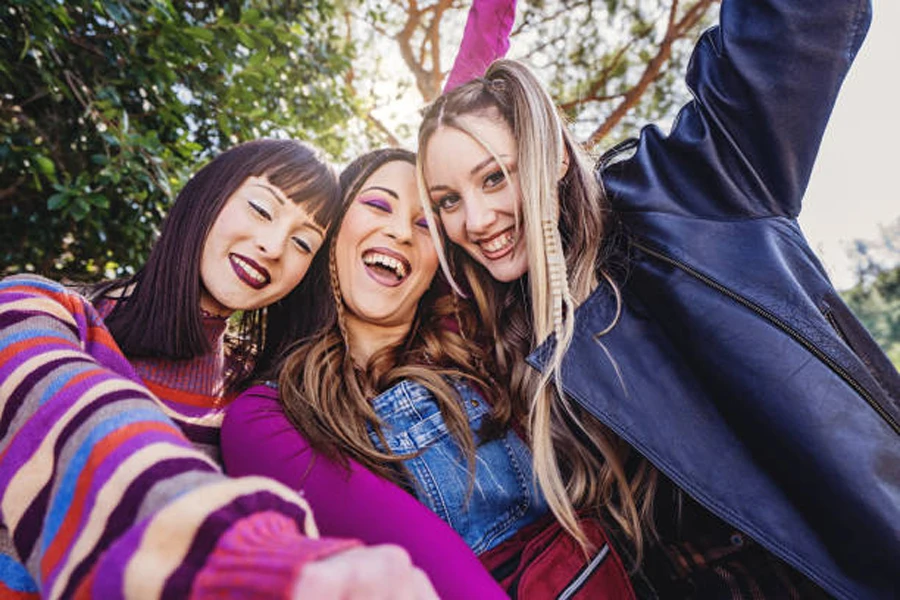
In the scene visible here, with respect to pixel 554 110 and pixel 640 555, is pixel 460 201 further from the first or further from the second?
pixel 640 555

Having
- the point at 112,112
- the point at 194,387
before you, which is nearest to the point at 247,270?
the point at 194,387

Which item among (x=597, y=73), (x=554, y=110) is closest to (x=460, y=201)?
(x=554, y=110)

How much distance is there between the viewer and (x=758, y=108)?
1544 mm

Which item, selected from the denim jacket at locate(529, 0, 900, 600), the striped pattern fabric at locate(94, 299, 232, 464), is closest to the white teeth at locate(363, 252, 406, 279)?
the striped pattern fabric at locate(94, 299, 232, 464)

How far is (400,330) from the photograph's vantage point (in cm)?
241

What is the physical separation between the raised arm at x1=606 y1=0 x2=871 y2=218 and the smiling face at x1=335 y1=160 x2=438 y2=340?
95 cm

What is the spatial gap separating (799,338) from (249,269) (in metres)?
1.77

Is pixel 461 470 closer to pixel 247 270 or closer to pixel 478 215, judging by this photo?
pixel 478 215

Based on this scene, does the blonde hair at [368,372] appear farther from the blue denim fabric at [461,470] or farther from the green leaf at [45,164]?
the green leaf at [45,164]

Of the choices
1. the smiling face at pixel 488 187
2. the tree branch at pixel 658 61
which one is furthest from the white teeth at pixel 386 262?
the tree branch at pixel 658 61

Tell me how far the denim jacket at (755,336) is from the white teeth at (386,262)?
86 cm

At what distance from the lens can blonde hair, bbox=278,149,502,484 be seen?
168 centimetres

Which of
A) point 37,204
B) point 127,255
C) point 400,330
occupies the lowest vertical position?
point 400,330

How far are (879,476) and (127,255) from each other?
3458 mm
